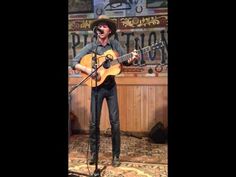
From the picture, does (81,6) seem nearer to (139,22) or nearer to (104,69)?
(139,22)

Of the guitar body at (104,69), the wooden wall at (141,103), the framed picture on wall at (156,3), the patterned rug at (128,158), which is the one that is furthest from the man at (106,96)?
the framed picture on wall at (156,3)

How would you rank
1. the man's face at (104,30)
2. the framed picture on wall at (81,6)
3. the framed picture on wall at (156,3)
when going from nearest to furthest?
1. the man's face at (104,30)
2. the framed picture on wall at (156,3)
3. the framed picture on wall at (81,6)

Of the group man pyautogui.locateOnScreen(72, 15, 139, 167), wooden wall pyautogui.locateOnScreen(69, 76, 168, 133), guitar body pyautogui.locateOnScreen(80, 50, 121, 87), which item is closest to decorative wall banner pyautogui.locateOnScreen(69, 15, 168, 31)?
wooden wall pyautogui.locateOnScreen(69, 76, 168, 133)

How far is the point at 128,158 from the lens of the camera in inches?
125

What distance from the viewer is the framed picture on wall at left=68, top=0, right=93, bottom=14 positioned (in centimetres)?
439

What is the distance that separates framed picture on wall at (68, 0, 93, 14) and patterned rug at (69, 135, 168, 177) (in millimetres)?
1824

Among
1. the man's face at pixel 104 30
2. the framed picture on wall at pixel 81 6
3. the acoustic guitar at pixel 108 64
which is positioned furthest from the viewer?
the framed picture on wall at pixel 81 6

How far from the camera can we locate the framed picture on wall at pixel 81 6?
439 cm

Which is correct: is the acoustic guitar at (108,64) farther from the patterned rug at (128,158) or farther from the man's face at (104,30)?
the patterned rug at (128,158)

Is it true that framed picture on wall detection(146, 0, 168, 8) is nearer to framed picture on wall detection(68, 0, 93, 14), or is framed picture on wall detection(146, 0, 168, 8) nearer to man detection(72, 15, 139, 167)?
framed picture on wall detection(68, 0, 93, 14)

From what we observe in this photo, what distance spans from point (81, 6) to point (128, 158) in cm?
240

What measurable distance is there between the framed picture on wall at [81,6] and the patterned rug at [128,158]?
5.98 ft
